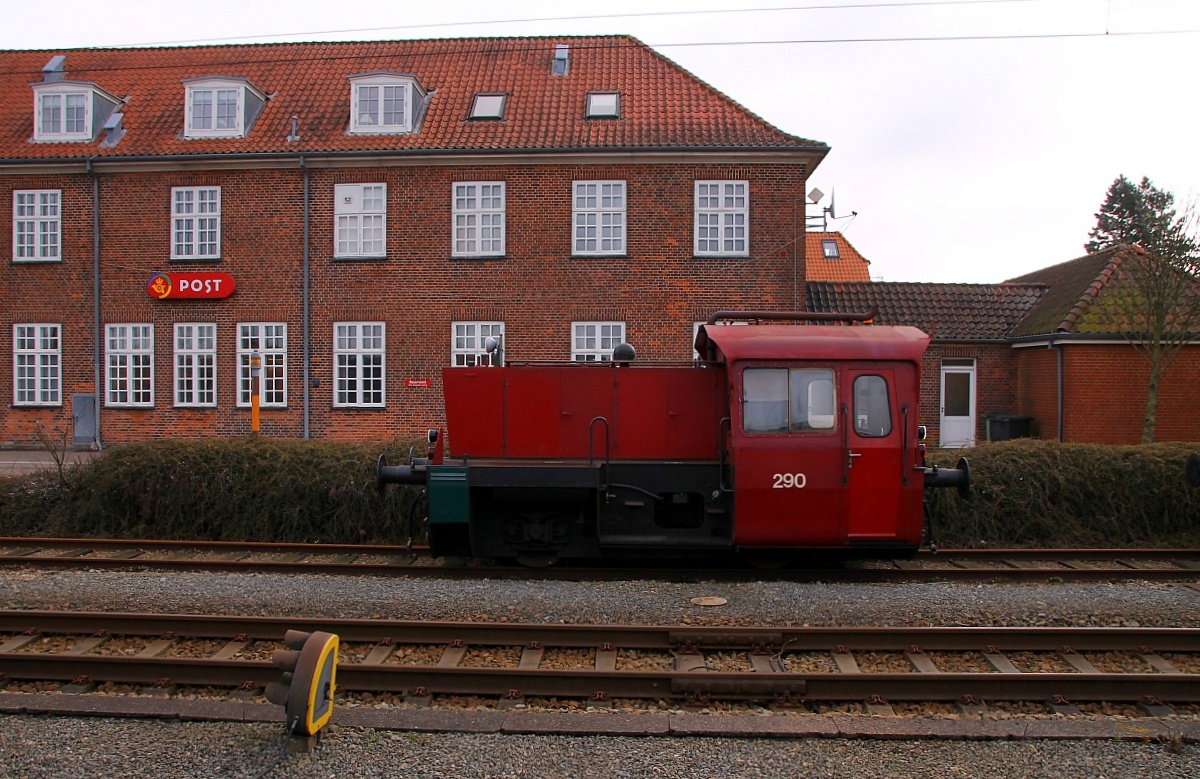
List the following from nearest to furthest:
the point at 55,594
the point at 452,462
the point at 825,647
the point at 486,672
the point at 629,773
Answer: the point at 629,773
the point at 486,672
the point at 825,647
the point at 55,594
the point at 452,462

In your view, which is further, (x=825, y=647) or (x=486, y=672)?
(x=825, y=647)

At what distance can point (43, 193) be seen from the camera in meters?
21.6

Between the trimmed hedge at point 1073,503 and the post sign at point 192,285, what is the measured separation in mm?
17038

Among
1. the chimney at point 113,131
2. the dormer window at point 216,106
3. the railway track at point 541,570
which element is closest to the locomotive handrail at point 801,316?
the railway track at point 541,570

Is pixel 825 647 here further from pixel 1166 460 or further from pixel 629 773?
pixel 1166 460

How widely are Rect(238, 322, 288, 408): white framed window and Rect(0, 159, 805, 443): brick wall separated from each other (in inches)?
7.2

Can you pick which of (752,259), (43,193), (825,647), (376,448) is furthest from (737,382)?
(43,193)

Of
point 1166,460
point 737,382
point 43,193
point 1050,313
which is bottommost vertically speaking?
point 1166,460

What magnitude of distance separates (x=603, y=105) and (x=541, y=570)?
15.4m

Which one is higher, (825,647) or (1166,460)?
(1166,460)

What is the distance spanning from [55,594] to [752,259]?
15.6 meters

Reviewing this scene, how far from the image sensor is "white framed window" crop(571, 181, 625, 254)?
20.4 m

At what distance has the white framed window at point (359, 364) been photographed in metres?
20.7

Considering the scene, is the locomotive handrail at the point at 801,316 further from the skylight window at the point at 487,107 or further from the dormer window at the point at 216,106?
the dormer window at the point at 216,106
